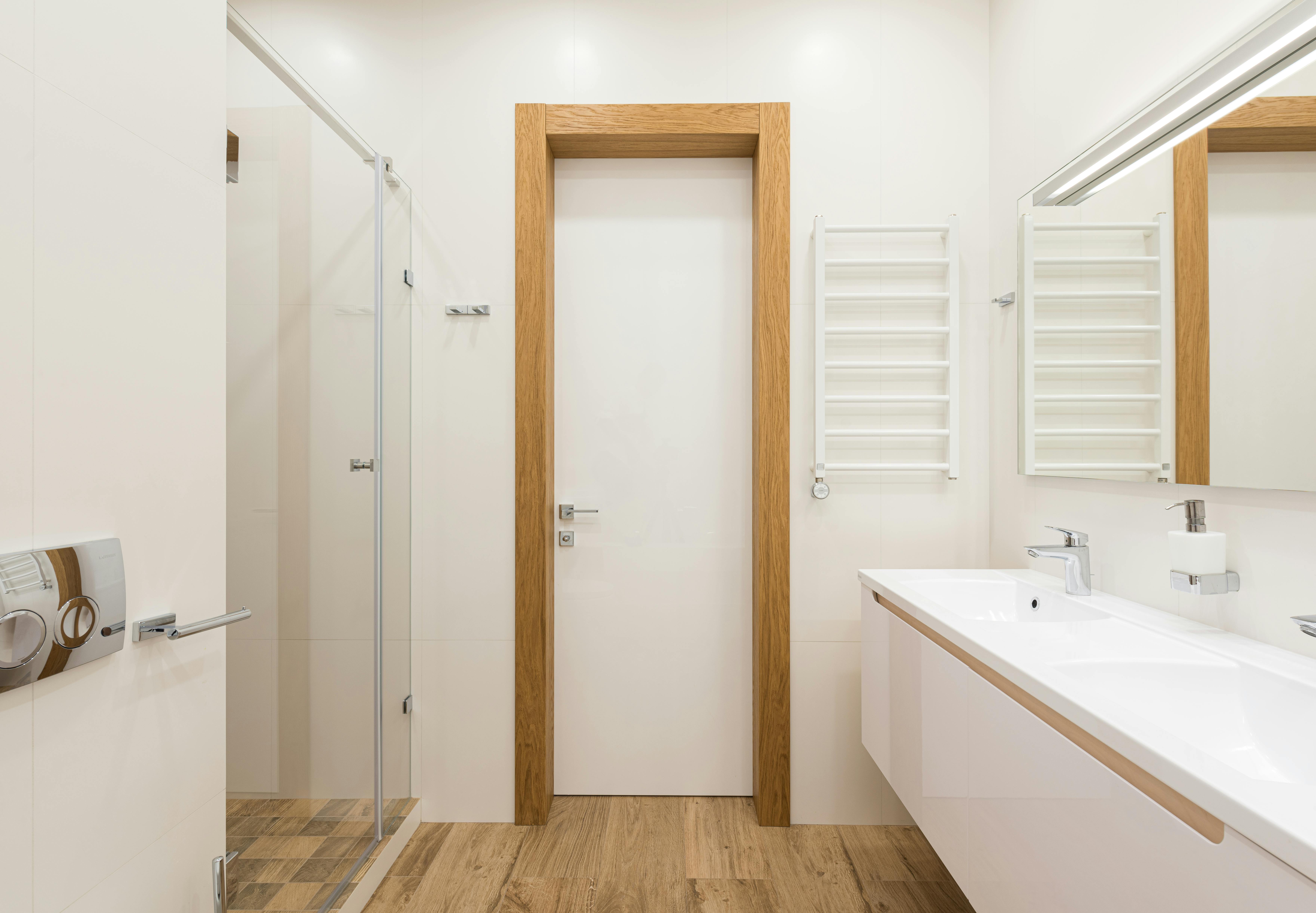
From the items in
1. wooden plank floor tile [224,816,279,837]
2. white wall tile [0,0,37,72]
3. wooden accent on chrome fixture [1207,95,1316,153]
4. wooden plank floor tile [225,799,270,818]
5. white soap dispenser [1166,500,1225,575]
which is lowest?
wooden plank floor tile [224,816,279,837]

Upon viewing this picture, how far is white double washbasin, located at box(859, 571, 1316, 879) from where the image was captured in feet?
2.09

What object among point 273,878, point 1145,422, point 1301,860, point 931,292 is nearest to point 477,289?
point 931,292

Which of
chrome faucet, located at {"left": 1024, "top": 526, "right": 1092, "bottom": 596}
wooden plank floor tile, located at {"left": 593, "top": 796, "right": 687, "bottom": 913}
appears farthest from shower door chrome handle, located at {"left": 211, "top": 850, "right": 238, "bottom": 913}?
chrome faucet, located at {"left": 1024, "top": 526, "right": 1092, "bottom": 596}

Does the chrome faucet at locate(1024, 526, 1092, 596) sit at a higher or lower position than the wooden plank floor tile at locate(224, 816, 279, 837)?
higher

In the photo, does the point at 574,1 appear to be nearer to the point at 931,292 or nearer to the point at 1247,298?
the point at 931,292

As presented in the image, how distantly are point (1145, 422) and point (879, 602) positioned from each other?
29.2 inches

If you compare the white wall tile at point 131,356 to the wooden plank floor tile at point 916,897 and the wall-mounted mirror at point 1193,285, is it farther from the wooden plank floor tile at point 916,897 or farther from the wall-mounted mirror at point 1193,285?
the wall-mounted mirror at point 1193,285

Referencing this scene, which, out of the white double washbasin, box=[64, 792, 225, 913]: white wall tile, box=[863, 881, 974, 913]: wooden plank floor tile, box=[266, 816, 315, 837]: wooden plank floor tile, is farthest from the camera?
box=[863, 881, 974, 913]: wooden plank floor tile

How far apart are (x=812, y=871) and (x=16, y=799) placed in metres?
1.76

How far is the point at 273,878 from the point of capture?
1.26 meters

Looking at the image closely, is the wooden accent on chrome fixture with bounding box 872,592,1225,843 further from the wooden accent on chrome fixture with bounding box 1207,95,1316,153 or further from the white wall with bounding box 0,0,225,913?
the white wall with bounding box 0,0,225,913

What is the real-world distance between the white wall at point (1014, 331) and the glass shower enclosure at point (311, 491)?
6.16ft

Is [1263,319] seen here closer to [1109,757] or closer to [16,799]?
[1109,757]

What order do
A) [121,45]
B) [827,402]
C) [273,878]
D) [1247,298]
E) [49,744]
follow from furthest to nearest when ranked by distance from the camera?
[827,402], [273,878], [1247,298], [121,45], [49,744]
